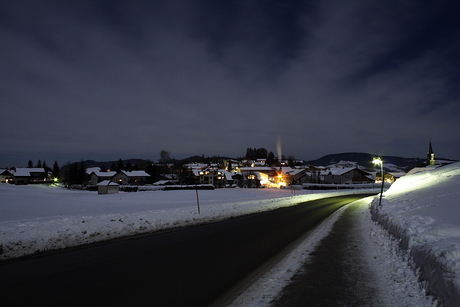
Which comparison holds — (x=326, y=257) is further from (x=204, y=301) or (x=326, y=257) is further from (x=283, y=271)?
(x=204, y=301)

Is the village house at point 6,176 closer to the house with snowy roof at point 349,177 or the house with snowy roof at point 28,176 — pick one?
the house with snowy roof at point 28,176

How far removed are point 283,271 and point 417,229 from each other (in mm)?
4255

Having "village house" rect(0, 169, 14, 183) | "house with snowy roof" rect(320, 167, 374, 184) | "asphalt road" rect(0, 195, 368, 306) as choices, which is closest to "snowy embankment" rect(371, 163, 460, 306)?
"asphalt road" rect(0, 195, 368, 306)

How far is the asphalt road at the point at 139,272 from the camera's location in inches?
211

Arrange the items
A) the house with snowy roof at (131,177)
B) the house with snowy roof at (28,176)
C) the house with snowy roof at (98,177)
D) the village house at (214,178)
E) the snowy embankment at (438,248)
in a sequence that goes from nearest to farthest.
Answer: the snowy embankment at (438,248) → the village house at (214,178) → the house with snowy roof at (131,177) → the house with snowy roof at (28,176) → the house with snowy roof at (98,177)

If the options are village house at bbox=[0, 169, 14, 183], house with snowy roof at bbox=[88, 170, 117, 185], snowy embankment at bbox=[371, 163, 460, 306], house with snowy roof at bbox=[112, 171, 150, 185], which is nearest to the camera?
snowy embankment at bbox=[371, 163, 460, 306]

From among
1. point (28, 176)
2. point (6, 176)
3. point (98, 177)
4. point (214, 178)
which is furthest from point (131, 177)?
point (6, 176)

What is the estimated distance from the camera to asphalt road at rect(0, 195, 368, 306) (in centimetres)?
537

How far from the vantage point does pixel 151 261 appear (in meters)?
7.84

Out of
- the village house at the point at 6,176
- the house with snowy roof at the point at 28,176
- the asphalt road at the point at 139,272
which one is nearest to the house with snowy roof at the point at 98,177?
the house with snowy roof at the point at 28,176

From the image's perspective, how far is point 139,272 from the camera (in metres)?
6.85

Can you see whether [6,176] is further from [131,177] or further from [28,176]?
[131,177]

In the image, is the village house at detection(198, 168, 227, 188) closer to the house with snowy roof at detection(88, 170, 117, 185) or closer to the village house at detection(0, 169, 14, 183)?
the house with snowy roof at detection(88, 170, 117, 185)

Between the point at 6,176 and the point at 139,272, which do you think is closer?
the point at 139,272
